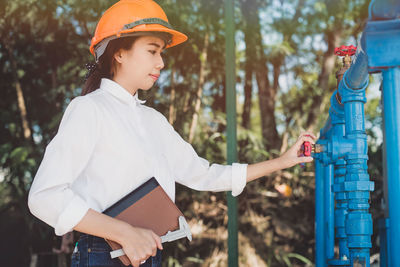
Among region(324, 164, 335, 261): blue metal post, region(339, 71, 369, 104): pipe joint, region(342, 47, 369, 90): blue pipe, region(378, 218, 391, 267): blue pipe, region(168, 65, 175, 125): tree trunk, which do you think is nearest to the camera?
region(342, 47, 369, 90): blue pipe

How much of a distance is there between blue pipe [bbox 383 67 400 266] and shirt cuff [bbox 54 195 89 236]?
79 centimetres

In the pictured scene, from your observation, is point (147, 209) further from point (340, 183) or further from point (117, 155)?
point (340, 183)

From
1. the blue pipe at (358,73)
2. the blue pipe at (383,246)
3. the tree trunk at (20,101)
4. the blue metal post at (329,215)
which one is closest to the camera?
the blue pipe at (358,73)

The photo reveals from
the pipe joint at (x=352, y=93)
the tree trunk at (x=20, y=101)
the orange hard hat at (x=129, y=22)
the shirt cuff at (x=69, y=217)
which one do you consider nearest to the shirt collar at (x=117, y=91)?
the orange hard hat at (x=129, y=22)

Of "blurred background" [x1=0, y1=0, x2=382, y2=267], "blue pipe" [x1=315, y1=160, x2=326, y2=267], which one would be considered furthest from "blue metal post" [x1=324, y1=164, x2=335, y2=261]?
"blurred background" [x1=0, y1=0, x2=382, y2=267]

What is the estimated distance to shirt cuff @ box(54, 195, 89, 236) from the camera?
1.25 meters

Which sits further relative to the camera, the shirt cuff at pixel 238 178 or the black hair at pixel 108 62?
the shirt cuff at pixel 238 178

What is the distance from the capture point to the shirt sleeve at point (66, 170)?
1.26 metres

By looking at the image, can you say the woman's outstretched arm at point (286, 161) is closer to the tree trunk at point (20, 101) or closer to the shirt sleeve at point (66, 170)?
the shirt sleeve at point (66, 170)

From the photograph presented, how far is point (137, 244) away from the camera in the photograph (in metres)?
1.28

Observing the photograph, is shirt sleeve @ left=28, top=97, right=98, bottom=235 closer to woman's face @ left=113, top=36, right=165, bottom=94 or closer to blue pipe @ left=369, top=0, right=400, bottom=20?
woman's face @ left=113, top=36, right=165, bottom=94

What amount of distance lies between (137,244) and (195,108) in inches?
134

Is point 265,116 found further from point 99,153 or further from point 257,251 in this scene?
point 99,153

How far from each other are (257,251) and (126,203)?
3541mm
